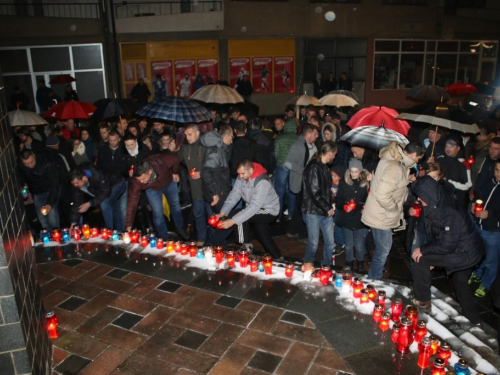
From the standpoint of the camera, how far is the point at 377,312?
16.2ft

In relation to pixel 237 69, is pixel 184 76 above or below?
below

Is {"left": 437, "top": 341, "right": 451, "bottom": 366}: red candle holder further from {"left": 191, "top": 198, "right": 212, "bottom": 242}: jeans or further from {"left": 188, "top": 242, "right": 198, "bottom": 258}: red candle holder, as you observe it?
{"left": 191, "top": 198, "right": 212, "bottom": 242}: jeans

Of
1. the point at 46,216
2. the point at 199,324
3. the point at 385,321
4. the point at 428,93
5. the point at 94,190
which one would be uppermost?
the point at 428,93

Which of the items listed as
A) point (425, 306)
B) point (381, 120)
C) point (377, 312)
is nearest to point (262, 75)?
point (381, 120)

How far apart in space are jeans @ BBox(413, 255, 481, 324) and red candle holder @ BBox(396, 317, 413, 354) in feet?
4.12

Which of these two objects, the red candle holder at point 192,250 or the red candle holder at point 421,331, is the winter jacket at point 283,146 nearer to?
the red candle holder at point 192,250

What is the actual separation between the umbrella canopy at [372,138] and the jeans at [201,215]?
2568 millimetres

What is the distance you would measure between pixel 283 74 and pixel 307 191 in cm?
1761

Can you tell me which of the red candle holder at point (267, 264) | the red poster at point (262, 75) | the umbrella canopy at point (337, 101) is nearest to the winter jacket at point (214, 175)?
the red candle holder at point (267, 264)

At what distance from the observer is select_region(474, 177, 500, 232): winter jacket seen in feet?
20.0

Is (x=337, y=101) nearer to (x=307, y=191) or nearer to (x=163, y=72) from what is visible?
(x=307, y=191)

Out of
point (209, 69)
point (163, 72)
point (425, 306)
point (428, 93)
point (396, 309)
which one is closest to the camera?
point (396, 309)

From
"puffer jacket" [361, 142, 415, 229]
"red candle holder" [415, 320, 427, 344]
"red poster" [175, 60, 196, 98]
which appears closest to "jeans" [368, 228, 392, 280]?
"puffer jacket" [361, 142, 415, 229]

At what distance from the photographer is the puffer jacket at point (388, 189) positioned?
5.76m
